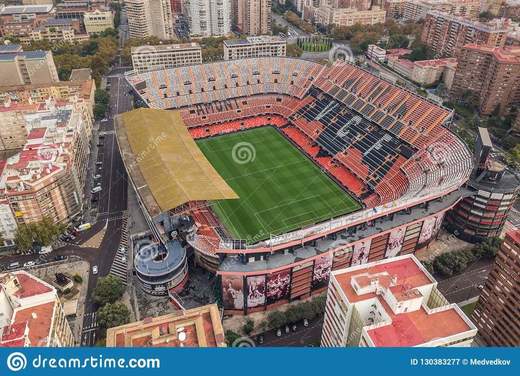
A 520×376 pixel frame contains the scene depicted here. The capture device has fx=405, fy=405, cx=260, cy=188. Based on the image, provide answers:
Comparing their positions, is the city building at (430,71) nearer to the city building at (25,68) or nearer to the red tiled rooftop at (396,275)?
the red tiled rooftop at (396,275)

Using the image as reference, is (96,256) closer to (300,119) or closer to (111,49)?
(300,119)

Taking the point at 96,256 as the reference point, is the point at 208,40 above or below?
above

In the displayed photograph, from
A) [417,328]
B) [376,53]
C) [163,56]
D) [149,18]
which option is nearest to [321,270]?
[417,328]

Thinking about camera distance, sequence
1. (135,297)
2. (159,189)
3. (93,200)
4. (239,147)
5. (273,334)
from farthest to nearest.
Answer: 1. (239,147)
2. (93,200)
3. (159,189)
4. (135,297)
5. (273,334)

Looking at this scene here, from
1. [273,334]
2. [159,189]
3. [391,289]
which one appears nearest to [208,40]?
[159,189]

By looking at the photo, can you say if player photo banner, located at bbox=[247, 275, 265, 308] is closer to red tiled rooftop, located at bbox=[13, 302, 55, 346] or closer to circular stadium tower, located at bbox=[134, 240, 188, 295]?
circular stadium tower, located at bbox=[134, 240, 188, 295]

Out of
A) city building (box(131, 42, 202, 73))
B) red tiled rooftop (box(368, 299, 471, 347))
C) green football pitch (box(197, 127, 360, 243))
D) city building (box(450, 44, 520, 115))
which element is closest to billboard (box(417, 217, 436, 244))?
green football pitch (box(197, 127, 360, 243))

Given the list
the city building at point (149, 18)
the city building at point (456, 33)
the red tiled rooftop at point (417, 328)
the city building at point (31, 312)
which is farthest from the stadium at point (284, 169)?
the city building at point (149, 18)
